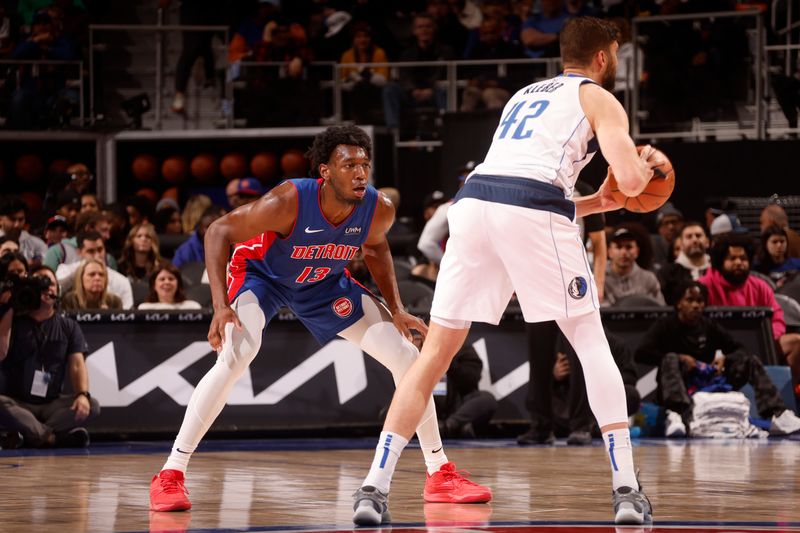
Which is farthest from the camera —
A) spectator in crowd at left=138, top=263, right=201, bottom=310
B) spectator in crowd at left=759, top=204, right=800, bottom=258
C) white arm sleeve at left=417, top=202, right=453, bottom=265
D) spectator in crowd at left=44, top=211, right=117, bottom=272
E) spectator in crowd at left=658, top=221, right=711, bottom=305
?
spectator in crowd at left=759, top=204, right=800, bottom=258

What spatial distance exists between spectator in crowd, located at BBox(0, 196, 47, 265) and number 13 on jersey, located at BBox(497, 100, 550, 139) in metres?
7.23

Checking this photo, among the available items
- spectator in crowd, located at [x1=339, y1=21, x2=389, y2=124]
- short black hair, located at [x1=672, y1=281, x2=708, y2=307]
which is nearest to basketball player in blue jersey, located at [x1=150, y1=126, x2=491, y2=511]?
short black hair, located at [x1=672, y1=281, x2=708, y2=307]

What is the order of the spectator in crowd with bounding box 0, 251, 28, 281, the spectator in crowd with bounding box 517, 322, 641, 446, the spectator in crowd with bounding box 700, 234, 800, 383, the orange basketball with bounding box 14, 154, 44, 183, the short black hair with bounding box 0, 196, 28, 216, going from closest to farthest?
1. the spectator in crowd with bounding box 517, 322, 641, 446
2. the spectator in crowd with bounding box 0, 251, 28, 281
3. the spectator in crowd with bounding box 700, 234, 800, 383
4. the short black hair with bounding box 0, 196, 28, 216
5. the orange basketball with bounding box 14, 154, 44, 183

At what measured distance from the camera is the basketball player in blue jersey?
5.73 meters

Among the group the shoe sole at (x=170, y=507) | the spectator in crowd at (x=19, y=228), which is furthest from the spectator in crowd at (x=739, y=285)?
the shoe sole at (x=170, y=507)

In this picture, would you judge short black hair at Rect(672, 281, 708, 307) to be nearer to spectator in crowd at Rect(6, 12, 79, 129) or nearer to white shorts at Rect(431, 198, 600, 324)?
white shorts at Rect(431, 198, 600, 324)

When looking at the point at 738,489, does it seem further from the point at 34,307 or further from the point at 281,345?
the point at 34,307

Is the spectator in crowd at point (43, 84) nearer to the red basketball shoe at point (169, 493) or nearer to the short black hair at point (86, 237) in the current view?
the short black hair at point (86, 237)

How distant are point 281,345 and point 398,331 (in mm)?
4111

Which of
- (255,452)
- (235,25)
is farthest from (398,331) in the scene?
(235,25)

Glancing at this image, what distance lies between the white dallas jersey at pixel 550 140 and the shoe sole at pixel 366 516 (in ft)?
4.54

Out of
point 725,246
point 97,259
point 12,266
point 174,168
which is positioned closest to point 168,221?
point 174,168

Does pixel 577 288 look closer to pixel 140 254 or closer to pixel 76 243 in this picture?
pixel 140 254

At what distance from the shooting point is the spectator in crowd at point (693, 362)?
1006cm
